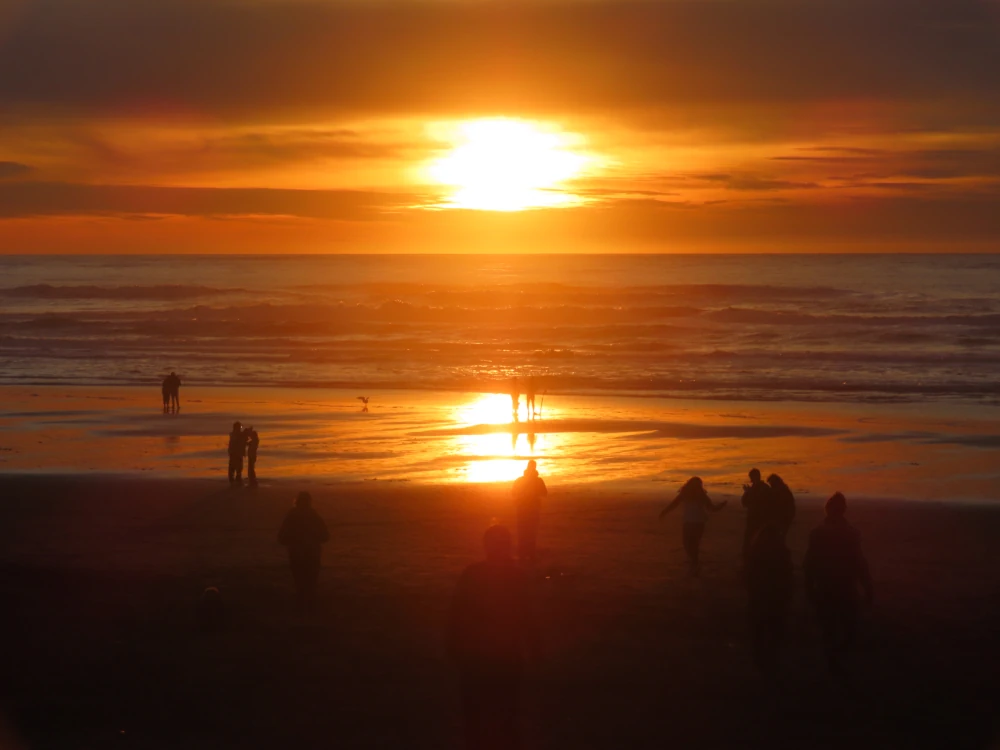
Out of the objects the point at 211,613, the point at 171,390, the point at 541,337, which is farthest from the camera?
the point at 541,337

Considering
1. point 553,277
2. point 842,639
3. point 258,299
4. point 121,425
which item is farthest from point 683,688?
point 553,277

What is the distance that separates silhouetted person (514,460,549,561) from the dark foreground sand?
0.37 metres

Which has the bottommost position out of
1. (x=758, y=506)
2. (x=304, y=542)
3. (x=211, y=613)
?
(x=211, y=613)

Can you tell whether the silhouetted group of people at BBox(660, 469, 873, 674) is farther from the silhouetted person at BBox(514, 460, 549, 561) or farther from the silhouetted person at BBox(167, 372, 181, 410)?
the silhouetted person at BBox(167, 372, 181, 410)

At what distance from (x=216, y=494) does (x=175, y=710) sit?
1013 centimetres

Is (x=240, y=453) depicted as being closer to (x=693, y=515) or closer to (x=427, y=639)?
(x=693, y=515)

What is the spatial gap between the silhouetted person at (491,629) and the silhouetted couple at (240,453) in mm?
12524

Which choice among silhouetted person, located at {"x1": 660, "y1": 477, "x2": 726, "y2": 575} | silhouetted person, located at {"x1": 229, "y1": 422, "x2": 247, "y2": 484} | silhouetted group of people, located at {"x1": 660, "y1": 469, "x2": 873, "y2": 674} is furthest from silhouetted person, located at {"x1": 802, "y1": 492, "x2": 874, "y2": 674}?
silhouetted person, located at {"x1": 229, "y1": 422, "x2": 247, "y2": 484}

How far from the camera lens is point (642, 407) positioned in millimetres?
31844

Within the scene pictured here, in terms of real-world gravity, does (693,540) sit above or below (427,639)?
above

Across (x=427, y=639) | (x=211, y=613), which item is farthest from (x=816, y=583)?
(x=211, y=613)

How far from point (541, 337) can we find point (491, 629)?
5758 centimetres

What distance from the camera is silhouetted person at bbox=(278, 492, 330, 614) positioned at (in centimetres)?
1094

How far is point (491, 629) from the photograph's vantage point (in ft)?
21.0
